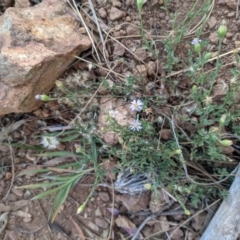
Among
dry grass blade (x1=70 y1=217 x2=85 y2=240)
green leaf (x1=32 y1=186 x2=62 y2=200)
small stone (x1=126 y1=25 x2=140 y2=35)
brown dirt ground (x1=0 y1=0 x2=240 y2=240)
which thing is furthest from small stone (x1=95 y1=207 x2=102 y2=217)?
small stone (x1=126 y1=25 x2=140 y2=35)

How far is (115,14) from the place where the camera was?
2012 mm

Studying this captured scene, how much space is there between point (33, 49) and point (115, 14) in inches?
17.3

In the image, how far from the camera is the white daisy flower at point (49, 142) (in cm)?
214

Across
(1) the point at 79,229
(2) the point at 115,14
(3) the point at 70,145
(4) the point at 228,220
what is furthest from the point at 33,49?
(4) the point at 228,220

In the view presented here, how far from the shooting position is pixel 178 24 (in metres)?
1.96

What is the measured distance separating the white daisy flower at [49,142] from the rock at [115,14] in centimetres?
68

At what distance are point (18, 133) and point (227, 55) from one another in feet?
3.78

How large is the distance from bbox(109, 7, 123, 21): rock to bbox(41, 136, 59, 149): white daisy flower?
2.23 feet

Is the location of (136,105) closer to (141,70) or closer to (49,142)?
(141,70)

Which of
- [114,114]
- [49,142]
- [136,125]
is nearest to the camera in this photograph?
[136,125]

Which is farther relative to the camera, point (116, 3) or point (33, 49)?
point (116, 3)

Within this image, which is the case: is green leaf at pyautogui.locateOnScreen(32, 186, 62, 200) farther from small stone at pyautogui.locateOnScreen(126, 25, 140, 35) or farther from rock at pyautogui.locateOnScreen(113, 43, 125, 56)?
small stone at pyautogui.locateOnScreen(126, 25, 140, 35)

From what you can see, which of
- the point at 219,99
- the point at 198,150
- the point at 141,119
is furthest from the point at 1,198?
the point at 219,99

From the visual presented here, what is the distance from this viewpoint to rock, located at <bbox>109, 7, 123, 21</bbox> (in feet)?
6.59
